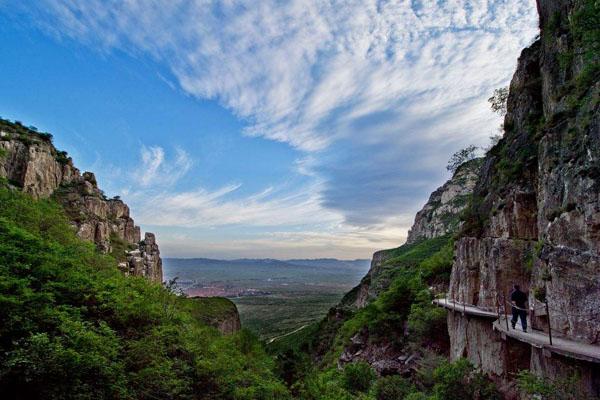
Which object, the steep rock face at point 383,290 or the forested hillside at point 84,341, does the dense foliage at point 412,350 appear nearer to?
the steep rock face at point 383,290

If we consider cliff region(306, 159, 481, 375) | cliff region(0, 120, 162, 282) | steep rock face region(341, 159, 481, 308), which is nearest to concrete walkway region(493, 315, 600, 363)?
cliff region(306, 159, 481, 375)

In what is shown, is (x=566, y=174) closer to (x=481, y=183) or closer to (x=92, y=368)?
(x=481, y=183)

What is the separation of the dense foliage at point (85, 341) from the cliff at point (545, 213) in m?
11.0

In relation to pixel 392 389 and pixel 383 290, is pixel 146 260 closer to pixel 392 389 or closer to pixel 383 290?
pixel 383 290

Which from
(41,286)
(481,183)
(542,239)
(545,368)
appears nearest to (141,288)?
(41,286)

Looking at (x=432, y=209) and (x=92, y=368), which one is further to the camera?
(x=432, y=209)

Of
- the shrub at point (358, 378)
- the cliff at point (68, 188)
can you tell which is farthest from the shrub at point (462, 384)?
the cliff at point (68, 188)

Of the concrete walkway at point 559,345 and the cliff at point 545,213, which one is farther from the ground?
the cliff at point 545,213

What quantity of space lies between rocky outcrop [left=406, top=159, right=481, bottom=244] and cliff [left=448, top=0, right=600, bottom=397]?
67.6 meters

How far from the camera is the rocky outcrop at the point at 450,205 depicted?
295 ft

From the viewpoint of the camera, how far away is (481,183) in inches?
1033

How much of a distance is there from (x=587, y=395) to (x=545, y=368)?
2.16 metres

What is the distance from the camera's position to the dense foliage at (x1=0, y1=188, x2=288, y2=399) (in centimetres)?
731

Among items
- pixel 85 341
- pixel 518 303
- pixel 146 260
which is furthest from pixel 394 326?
pixel 146 260
